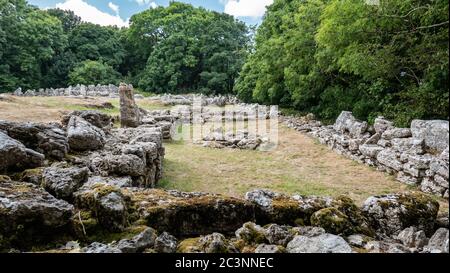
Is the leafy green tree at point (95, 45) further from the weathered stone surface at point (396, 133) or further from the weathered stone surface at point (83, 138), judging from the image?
the weathered stone surface at point (396, 133)

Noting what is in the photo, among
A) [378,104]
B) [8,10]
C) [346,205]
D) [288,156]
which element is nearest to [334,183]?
[288,156]

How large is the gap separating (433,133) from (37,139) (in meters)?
8.42

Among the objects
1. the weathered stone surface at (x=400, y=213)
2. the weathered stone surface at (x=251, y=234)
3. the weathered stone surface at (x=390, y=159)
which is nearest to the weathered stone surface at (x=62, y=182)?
the weathered stone surface at (x=251, y=234)

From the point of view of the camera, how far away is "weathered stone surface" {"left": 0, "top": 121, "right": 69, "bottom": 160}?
6059mm

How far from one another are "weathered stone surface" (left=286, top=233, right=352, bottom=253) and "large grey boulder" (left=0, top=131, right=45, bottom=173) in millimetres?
4101

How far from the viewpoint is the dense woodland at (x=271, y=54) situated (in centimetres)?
899

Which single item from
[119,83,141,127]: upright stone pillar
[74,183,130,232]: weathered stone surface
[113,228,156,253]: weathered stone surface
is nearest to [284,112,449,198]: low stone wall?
[113,228,156,253]: weathered stone surface

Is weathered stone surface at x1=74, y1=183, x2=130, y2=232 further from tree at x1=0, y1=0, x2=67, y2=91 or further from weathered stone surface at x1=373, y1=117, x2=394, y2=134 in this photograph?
tree at x1=0, y1=0, x2=67, y2=91

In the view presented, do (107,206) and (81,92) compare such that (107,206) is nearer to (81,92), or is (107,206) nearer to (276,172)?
(276,172)

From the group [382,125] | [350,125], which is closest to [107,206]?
[382,125]

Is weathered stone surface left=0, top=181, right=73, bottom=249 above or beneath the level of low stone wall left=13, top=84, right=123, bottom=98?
beneath

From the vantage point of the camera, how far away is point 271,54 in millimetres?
19391

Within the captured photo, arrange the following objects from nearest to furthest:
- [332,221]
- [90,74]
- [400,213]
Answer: [332,221]
[400,213]
[90,74]
